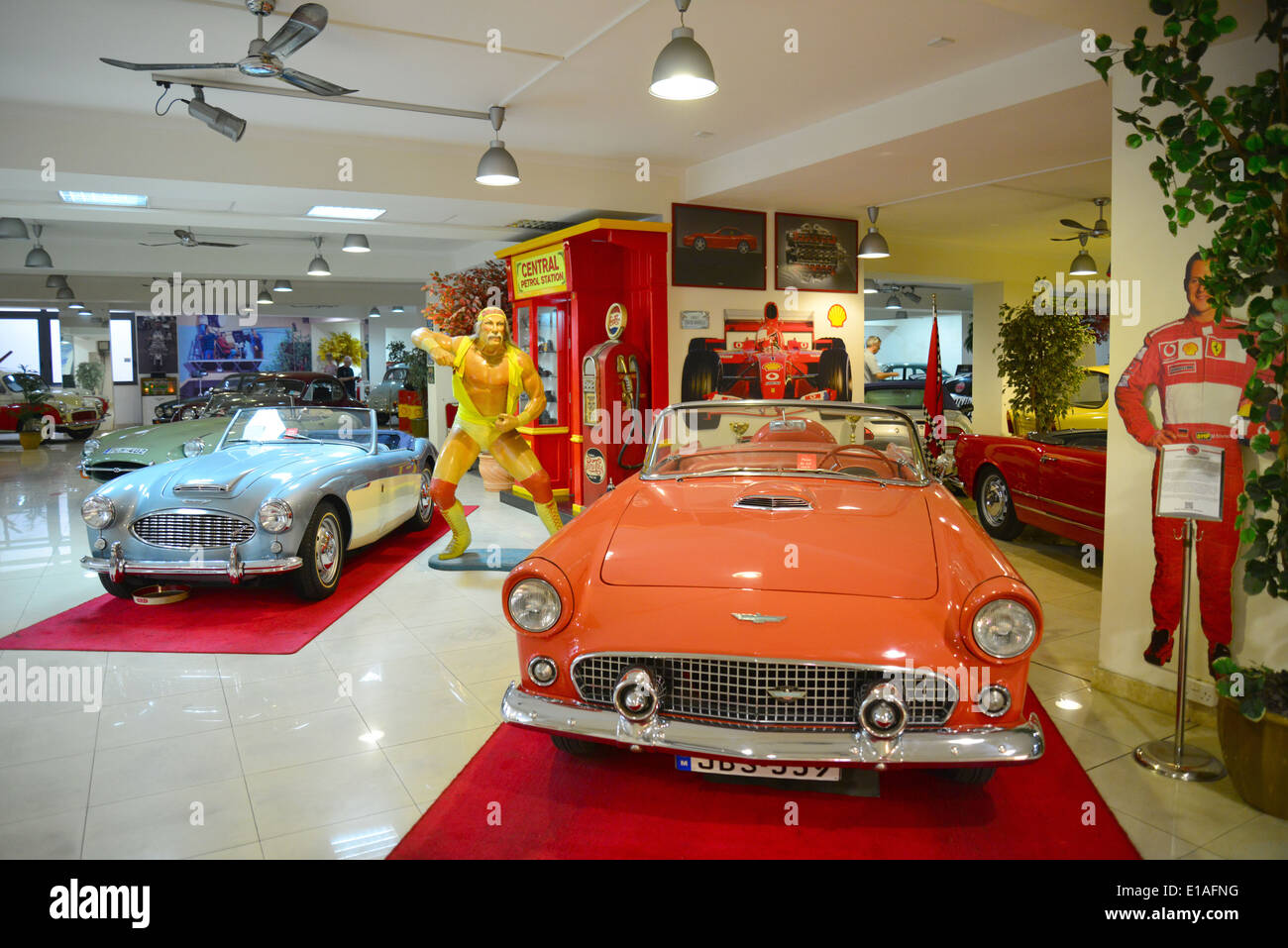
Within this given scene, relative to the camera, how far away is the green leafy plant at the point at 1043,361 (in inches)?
384

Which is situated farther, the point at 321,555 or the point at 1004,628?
the point at 321,555

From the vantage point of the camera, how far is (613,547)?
2.97 metres

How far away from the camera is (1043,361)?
9758 millimetres

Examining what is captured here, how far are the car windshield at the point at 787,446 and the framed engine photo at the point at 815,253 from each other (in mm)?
4447

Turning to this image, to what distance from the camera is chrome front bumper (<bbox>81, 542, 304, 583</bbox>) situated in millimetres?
4867

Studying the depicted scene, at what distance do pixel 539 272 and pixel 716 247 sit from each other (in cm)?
195

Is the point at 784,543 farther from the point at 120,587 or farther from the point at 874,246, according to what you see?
the point at 874,246

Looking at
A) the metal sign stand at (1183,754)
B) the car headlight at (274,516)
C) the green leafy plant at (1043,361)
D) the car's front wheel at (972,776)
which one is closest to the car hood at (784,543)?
the car's front wheel at (972,776)

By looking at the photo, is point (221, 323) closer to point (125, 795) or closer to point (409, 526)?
point (409, 526)

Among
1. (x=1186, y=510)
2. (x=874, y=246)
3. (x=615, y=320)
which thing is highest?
(x=874, y=246)

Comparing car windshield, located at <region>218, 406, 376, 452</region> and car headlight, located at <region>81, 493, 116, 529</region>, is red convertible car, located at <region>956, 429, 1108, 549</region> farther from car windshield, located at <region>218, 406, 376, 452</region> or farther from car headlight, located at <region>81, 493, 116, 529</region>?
car headlight, located at <region>81, 493, 116, 529</region>

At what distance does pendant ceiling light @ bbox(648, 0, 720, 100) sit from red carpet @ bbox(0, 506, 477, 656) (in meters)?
3.47

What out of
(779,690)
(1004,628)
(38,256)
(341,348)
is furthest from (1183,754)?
(341,348)

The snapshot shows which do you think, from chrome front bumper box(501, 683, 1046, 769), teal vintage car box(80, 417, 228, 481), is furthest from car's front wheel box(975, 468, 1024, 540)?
teal vintage car box(80, 417, 228, 481)
